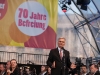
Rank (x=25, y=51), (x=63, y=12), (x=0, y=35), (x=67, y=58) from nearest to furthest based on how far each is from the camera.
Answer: (x=67, y=58), (x=0, y=35), (x=25, y=51), (x=63, y=12)

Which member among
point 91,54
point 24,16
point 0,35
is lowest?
point 91,54

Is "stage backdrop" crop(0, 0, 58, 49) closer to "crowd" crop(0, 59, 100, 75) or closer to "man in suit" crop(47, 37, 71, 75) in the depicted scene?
"crowd" crop(0, 59, 100, 75)

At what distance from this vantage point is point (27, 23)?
26.4ft

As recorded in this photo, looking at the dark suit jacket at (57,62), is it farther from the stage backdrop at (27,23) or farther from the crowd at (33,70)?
the stage backdrop at (27,23)

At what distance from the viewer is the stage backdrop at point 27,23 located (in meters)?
7.99

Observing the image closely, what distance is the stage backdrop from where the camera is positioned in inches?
315

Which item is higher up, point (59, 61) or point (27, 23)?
point (27, 23)

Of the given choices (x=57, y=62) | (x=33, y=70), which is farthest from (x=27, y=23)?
(x=57, y=62)

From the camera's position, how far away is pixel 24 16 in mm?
8031

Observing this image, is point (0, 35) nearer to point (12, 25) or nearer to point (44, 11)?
point (12, 25)

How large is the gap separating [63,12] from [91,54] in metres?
2.45

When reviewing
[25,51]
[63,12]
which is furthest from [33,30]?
[63,12]

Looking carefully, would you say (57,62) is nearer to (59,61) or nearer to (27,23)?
(59,61)

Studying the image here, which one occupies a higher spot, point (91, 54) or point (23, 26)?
point (23, 26)
